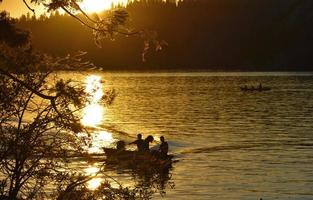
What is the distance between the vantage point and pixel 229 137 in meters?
68.6

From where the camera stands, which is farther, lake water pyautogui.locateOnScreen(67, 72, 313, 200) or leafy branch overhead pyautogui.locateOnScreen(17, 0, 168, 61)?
lake water pyautogui.locateOnScreen(67, 72, 313, 200)

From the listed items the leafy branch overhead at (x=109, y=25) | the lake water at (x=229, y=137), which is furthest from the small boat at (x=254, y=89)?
the leafy branch overhead at (x=109, y=25)

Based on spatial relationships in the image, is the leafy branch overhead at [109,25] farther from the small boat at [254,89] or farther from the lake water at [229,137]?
the small boat at [254,89]

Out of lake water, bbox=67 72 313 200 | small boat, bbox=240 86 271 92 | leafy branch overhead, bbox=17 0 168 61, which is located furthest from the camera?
small boat, bbox=240 86 271 92

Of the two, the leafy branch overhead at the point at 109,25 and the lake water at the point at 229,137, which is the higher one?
the leafy branch overhead at the point at 109,25

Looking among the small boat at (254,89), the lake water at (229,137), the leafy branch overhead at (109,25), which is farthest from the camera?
the small boat at (254,89)

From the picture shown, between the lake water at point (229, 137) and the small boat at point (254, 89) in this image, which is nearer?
the lake water at point (229, 137)

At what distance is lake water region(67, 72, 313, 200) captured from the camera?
4216cm

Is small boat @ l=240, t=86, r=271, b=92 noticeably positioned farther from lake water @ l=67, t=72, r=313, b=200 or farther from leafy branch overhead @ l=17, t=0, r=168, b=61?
leafy branch overhead @ l=17, t=0, r=168, b=61

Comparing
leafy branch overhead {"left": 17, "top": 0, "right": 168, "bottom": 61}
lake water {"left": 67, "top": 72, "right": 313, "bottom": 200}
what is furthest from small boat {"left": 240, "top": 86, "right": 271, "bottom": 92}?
leafy branch overhead {"left": 17, "top": 0, "right": 168, "bottom": 61}

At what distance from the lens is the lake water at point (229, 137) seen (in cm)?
4216

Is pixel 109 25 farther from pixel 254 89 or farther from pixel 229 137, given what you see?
pixel 254 89

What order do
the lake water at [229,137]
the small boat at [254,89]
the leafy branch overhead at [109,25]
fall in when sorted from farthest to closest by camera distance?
the small boat at [254,89], the lake water at [229,137], the leafy branch overhead at [109,25]

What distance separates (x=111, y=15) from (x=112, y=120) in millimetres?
78006
